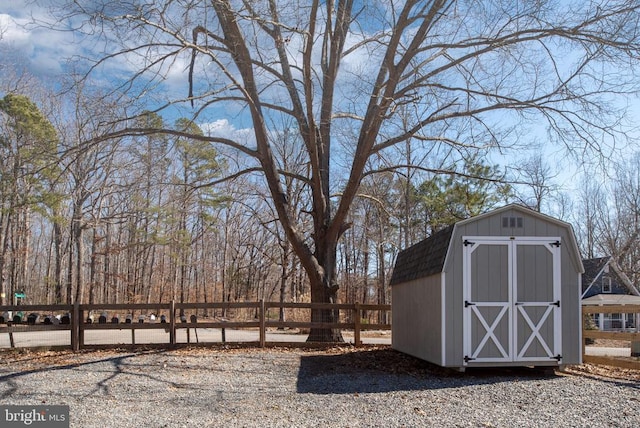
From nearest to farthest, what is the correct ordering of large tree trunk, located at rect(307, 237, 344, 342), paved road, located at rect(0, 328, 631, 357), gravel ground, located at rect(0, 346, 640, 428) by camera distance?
gravel ground, located at rect(0, 346, 640, 428), large tree trunk, located at rect(307, 237, 344, 342), paved road, located at rect(0, 328, 631, 357)

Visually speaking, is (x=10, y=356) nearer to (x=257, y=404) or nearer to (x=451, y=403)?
(x=257, y=404)

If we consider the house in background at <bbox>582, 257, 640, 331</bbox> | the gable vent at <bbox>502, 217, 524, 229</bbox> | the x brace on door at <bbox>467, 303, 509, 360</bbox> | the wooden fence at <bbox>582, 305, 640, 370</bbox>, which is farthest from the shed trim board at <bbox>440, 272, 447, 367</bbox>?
the house in background at <bbox>582, 257, 640, 331</bbox>

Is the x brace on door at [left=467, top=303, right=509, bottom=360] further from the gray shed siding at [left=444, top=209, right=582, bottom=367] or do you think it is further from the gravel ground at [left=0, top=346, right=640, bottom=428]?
the gravel ground at [left=0, top=346, right=640, bottom=428]

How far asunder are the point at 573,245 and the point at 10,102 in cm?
2448

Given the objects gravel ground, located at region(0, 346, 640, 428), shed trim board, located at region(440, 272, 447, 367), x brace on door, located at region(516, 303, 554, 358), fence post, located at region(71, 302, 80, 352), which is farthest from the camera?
fence post, located at region(71, 302, 80, 352)

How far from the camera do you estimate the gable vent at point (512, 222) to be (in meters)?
9.27

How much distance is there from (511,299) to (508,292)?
120 millimetres

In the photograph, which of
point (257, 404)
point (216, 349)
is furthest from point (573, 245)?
point (216, 349)

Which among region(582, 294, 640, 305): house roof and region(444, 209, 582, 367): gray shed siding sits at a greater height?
region(444, 209, 582, 367): gray shed siding

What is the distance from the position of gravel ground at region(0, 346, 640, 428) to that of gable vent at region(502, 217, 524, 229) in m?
2.41

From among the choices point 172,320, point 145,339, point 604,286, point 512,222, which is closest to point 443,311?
point 512,222

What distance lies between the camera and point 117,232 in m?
39.6

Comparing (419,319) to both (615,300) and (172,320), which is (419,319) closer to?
(172,320)

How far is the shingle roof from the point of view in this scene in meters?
9.32
